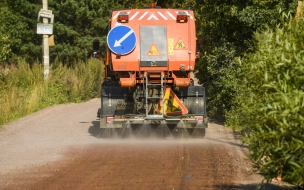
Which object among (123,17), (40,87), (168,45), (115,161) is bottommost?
(115,161)

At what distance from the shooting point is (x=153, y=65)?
1419 centimetres

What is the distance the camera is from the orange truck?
1411 centimetres

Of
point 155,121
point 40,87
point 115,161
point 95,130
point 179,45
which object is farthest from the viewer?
point 40,87

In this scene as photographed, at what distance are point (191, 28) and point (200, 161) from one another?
424 centimetres

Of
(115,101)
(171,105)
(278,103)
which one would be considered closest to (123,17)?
(115,101)

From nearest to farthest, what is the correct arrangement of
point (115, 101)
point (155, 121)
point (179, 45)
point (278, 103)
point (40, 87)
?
1. point (278, 103)
2. point (155, 121)
3. point (179, 45)
4. point (115, 101)
5. point (40, 87)

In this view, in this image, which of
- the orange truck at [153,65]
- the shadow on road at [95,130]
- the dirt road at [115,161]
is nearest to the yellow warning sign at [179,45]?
the orange truck at [153,65]

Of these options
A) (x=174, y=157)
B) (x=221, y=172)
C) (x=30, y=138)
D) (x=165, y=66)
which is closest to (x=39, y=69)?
(x=30, y=138)

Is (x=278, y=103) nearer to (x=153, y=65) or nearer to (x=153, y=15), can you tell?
(x=153, y=65)

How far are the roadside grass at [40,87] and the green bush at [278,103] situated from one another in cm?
Answer: 1222

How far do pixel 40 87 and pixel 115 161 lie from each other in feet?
42.1

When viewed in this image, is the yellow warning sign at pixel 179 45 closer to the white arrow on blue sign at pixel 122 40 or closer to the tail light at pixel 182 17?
the tail light at pixel 182 17

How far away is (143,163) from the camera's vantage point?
36.2 feet

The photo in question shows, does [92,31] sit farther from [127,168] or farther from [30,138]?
[127,168]
